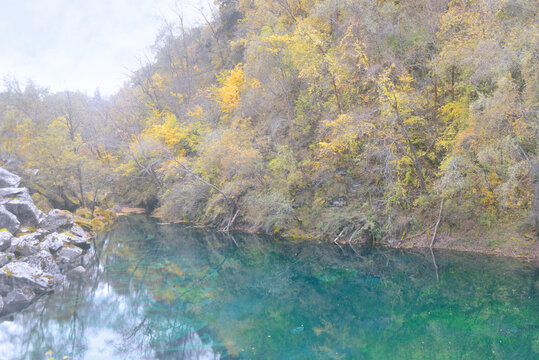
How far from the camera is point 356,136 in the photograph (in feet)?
50.1

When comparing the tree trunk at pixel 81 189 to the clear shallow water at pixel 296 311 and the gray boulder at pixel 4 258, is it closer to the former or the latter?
the clear shallow water at pixel 296 311

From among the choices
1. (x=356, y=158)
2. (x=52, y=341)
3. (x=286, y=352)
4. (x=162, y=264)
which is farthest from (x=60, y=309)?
(x=356, y=158)

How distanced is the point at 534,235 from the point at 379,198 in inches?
248

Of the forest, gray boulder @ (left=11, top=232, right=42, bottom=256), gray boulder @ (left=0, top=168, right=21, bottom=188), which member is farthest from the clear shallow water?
gray boulder @ (left=0, top=168, right=21, bottom=188)

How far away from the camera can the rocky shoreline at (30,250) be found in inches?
477

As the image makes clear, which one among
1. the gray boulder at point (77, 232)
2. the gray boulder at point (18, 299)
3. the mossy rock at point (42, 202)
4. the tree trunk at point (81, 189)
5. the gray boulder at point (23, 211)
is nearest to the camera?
the gray boulder at point (18, 299)

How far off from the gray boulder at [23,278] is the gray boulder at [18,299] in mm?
221

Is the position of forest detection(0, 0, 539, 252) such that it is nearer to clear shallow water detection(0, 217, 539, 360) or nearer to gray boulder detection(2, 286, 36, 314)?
clear shallow water detection(0, 217, 539, 360)

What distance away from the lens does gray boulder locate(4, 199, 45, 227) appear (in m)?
17.5

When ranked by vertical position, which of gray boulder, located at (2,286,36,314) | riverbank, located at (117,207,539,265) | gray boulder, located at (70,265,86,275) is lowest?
riverbank, located at (117,207,539,265)

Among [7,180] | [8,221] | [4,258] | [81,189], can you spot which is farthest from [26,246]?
[81,189]

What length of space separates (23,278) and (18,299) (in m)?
0.88

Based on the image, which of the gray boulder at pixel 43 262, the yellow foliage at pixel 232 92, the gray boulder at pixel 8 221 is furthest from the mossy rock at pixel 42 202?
the yellow foliage at pixel 232 92

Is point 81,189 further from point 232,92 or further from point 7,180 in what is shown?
point 232,92
